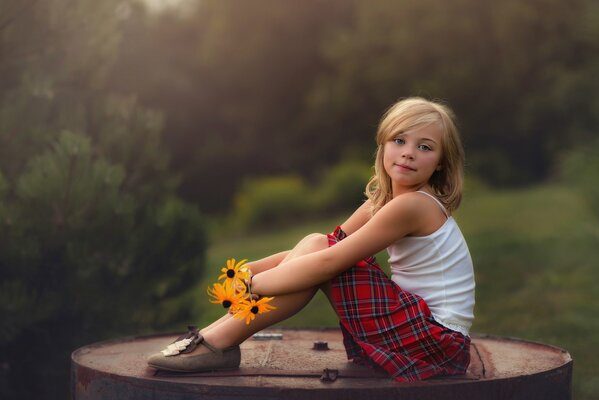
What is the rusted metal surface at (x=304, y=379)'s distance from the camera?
2.53 m

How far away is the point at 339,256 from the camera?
2.75 m

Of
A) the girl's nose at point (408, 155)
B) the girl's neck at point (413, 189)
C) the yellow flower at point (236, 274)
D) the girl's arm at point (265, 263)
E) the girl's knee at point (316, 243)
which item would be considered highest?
the girl's nose at point (408, 155)

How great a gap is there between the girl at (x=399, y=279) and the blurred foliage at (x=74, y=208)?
5.32 ft

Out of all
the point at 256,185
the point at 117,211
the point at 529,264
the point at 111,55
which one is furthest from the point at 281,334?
the point at 256,185

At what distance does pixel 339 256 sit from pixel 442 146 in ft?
1.79

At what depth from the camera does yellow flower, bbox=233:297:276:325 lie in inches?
Answer: 108

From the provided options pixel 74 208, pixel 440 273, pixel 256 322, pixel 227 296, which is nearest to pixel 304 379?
pixel 256 322

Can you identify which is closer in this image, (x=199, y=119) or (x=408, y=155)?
(x=408, y=155)

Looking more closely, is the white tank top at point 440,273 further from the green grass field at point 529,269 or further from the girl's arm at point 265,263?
the green grass field at point 529,269

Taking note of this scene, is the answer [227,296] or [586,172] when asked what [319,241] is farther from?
[586,172]

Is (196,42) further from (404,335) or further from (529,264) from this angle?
(404,335)

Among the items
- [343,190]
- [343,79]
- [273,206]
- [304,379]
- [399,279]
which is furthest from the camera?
[343,79]

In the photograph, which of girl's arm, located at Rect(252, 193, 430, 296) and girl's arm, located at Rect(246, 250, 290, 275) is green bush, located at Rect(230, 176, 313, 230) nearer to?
girl's arm, located at Rect(246, 250, 290, 275)

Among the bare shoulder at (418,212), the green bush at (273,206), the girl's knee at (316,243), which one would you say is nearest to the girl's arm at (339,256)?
the bare shoulder at (418,212)
